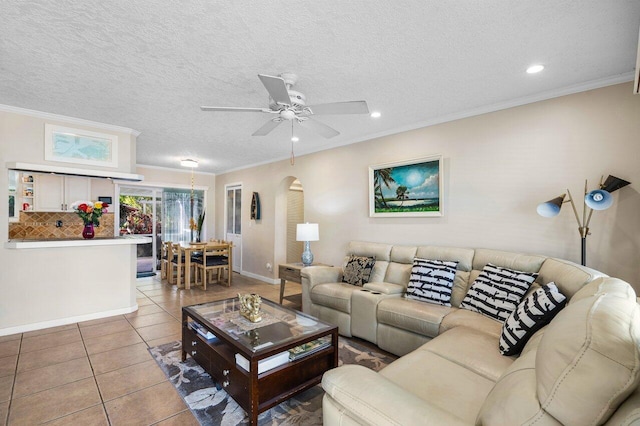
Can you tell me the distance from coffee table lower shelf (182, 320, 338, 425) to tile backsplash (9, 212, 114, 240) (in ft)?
11.0

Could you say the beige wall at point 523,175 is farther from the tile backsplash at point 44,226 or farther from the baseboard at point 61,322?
the tile backsplash at point 44,226

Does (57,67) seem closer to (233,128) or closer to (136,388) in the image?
(233,128)

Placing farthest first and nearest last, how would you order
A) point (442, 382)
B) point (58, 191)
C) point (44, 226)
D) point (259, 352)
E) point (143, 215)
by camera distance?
point (143, 215), point (44, 226), point (58, 191), point (259, 352), point (442, 382)

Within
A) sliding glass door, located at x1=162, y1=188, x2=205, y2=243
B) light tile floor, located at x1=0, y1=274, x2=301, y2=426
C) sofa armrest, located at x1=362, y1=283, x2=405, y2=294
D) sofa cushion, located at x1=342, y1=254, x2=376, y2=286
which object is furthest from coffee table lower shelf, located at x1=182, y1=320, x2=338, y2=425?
sliding glass door, located at x1=162, y1=188, x2=205, y2=243

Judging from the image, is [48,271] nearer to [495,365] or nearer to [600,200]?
[495,365]

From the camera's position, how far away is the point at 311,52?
2090 mm

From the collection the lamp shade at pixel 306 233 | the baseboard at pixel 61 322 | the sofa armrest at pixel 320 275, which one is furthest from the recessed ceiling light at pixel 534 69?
the baseboard at pixel 61 322

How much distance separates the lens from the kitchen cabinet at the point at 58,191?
3814 millimetres

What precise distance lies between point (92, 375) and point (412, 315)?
107 inches

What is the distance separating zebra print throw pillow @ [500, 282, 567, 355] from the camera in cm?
169

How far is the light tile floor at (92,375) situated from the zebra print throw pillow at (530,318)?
6.63ft

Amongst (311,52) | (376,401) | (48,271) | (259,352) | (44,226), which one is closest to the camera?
(376,401)

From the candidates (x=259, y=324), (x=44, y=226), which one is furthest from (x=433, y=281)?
(x=44, y=226)

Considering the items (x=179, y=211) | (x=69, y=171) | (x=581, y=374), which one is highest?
(x=69, y=171)
